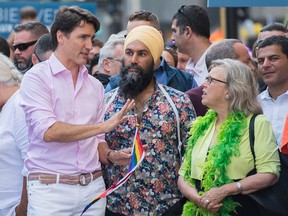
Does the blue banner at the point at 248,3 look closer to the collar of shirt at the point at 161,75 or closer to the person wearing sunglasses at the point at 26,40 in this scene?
the collar of shirt at the point at 161,75

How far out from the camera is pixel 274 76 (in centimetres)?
851

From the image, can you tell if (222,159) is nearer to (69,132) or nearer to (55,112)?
(69,132)

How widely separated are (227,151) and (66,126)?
116 centimetres

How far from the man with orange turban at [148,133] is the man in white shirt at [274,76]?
103cm

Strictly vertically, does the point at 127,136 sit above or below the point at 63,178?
above

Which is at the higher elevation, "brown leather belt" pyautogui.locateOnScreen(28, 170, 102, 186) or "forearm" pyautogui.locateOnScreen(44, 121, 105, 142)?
"forearm" pyautogui.locateOnScreen(44, 121, 105, 142)

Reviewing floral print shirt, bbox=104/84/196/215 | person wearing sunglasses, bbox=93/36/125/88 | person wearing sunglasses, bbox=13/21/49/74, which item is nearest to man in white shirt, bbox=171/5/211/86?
person wearing sunglasses, bbox=93/36/125/88

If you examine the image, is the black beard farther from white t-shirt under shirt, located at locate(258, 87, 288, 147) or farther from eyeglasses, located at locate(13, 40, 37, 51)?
eyeglasses, located at locate(13, 40, 37, 51)

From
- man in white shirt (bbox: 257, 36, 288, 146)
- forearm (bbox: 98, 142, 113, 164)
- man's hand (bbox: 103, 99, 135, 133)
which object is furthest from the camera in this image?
man in white shirt (bbox: 257, 36, 288, 146)

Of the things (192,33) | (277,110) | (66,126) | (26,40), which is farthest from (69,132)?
(26,40)

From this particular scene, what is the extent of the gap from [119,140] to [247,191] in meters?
1.13

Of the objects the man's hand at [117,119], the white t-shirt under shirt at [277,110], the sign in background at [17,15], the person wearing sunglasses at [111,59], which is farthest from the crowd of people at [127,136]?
the sign in background at [17,15]

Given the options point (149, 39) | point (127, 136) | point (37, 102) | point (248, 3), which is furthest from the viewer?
point (248, 3)

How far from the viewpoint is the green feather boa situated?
23.4ft
